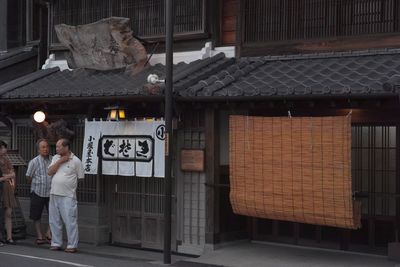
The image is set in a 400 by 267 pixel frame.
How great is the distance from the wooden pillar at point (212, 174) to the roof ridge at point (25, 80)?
491cm

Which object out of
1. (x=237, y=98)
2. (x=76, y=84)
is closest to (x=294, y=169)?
Answer: (x=237, y=98)

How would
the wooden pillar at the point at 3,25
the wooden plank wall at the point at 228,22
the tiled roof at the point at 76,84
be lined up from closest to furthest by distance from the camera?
1. the tiled roof at the point at 76,84
2. the wooden plank wall at the point at 228,22
3. the wooden pillar at the point at 3,25

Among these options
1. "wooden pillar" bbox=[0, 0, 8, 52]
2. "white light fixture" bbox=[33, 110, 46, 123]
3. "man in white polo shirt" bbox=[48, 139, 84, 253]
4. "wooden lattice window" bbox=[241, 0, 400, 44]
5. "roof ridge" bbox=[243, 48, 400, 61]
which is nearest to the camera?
"roof ridge" bbox=[243, 48, 400, 61]

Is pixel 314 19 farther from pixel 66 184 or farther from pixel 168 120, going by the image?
pixel 66 184

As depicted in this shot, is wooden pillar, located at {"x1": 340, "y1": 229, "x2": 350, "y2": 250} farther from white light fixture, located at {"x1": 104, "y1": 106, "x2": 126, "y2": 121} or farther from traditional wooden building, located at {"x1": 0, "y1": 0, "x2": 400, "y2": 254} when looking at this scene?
white light fixture, located at {"x1": 104, "y1": 106, "x2": 126, "y2": 121}

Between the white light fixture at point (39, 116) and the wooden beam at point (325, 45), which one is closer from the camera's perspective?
the wooden beam at point (325, 45)

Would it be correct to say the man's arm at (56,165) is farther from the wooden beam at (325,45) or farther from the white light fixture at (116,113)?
the wooden beam at (325,45)

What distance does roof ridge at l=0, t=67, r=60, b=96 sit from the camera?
13202 mm

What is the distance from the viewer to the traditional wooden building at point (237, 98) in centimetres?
997

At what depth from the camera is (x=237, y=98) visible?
984 cm

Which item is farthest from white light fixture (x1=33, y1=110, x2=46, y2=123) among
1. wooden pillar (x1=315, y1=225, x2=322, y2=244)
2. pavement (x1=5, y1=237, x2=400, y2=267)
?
wooden pillar (x1=315, y1=225, x2=322, y2=244)

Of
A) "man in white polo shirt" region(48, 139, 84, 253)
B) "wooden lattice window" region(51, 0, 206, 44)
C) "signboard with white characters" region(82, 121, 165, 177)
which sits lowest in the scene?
"man in white polo shirt" region(48, 139, 84, 253)

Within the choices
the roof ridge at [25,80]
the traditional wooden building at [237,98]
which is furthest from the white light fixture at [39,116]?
the roof ridge at [25,80]

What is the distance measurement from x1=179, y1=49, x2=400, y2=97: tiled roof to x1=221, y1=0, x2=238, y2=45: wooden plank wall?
2.28 feet
